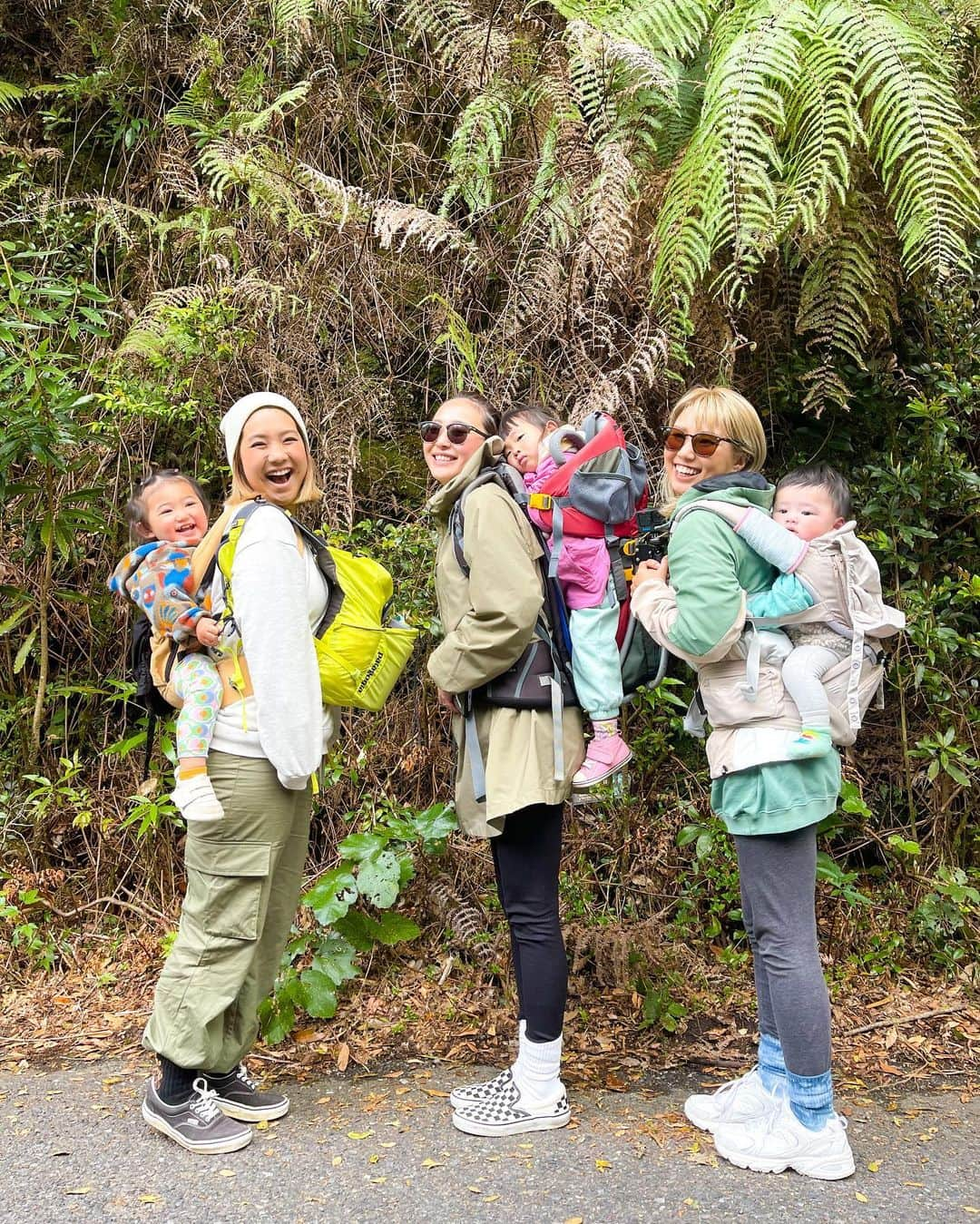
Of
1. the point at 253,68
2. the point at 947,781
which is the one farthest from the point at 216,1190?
the point at 253,68

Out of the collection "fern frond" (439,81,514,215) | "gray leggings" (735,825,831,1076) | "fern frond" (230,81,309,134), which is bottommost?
"gray leggings" (735,825,831,1076)

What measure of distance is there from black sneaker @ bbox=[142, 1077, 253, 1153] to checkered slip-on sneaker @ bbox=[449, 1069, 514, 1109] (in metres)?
0.67

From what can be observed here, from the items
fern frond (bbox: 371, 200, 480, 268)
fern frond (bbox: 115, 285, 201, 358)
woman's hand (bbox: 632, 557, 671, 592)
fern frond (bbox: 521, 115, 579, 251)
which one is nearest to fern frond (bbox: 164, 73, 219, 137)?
fern frond (bbox: 115, 285, 201, 358)

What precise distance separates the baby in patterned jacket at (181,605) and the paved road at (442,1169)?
1075 mm

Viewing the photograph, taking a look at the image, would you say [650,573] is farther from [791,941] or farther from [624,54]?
[624,54]

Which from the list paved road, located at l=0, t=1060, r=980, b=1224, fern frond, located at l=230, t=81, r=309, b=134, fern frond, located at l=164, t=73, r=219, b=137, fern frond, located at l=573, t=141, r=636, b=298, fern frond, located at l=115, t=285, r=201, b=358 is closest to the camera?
paved road, located at l=0, t=1060, r=980, b=1224

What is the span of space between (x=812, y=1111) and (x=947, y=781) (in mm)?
2115

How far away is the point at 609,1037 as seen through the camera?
13.6 feet

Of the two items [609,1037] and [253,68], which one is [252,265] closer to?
[253,68]

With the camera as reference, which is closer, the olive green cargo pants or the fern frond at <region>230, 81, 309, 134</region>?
the olive green cargo pants

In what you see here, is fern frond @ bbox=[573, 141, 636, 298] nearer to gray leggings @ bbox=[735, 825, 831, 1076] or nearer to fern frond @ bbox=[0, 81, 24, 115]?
gray leggings @ bbox=[735, 825, 831, 1076]

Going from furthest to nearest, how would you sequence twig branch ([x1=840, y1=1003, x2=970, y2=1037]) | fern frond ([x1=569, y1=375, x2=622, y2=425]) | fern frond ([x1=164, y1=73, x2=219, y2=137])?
1. fern frond ([x1=164, y1=73, x2=219, y2=137])
2. fern frond ([x1=569, y1=375, x2=622, y2=425])
3. twig branch ([x1=840, y1=1003, x2=970, y2=1037])

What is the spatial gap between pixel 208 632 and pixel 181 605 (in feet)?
0.51

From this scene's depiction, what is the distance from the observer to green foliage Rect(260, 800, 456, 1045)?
4074mm
